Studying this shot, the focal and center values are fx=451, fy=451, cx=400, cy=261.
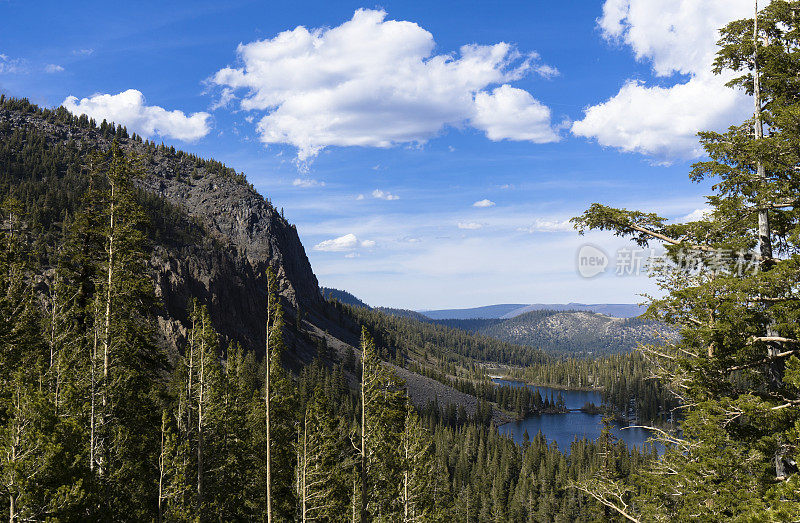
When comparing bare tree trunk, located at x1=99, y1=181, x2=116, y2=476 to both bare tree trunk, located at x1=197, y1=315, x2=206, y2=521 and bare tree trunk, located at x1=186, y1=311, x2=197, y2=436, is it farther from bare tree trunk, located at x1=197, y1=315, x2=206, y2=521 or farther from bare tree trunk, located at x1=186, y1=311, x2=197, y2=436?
bare tree trunk, located at x1=197, y1=315, x2=206, y2=521

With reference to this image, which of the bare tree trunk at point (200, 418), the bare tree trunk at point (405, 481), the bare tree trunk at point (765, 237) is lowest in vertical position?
the bare tree trunk at point (405, 481)

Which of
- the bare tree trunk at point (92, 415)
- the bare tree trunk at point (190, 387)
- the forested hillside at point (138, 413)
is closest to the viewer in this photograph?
the forested hillside at point (138, 413)

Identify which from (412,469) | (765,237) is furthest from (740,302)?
(412,469)

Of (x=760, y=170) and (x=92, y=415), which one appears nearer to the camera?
(x=760, y=170)

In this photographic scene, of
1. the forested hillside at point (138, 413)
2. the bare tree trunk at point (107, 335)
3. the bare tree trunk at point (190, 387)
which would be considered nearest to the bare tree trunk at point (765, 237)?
the forested hillside at point (138, 413)

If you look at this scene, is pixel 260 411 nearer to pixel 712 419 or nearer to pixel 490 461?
pixel 712 419

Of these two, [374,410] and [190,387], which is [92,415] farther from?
[374,410]

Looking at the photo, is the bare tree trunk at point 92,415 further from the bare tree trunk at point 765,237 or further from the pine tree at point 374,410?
the bare tree trunk at point 765,237

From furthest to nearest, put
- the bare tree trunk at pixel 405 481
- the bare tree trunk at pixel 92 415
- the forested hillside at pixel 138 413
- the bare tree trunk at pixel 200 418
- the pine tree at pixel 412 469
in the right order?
the pine tree at pixel 412 469 → the bare tree trunk at pixel 405 481 → the bare tree trunk at pixel 200 418 → the bare tree trunk at pixel 92 415 → the forested hillside at pixel 138 413

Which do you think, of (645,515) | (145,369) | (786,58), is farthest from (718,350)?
(145,369)

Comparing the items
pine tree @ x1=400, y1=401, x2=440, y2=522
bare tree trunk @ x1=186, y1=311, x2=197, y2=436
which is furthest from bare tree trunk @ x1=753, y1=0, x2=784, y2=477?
bare tree trunk @ x1=186, y1=311, x2=197, y2=436

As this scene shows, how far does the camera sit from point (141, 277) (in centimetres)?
2355

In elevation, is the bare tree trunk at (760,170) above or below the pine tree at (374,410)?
above

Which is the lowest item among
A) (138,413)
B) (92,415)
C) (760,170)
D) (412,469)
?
(412,469)
